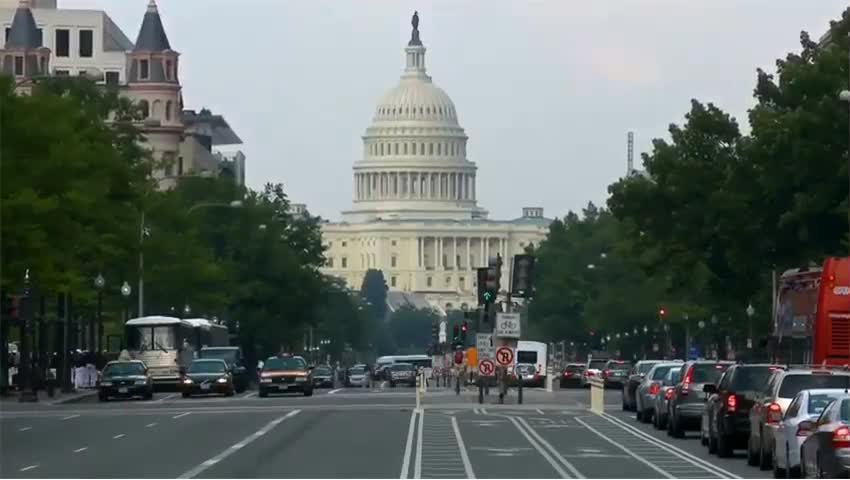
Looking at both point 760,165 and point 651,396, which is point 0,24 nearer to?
point 760,165

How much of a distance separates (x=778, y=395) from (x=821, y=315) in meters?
13.6

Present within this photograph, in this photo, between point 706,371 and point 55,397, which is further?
point 55,397

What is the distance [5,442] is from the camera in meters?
46.0

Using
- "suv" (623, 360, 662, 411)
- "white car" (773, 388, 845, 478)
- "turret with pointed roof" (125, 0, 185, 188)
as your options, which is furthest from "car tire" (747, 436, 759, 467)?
"turret with pointed roof" (125, 0, 185, 188)

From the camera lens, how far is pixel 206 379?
83.2 metres

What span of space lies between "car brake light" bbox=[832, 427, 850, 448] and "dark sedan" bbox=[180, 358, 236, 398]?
5660cm

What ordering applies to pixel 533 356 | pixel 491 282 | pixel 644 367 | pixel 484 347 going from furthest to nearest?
1. pixel 533 356
2. pixel 484 347
3. pixel 491 282
4. pixel 644 367

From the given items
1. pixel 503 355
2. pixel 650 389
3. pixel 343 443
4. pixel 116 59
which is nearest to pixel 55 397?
pixel 503 355

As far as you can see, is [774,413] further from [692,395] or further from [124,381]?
[124,381]

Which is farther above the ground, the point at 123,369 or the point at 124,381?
the point at 123,369

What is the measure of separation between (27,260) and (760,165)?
22392 mm

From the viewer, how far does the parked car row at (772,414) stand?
93.8 feet

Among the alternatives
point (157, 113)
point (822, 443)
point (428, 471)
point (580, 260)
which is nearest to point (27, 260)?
point (428, 471)

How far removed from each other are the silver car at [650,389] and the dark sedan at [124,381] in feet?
78.3
